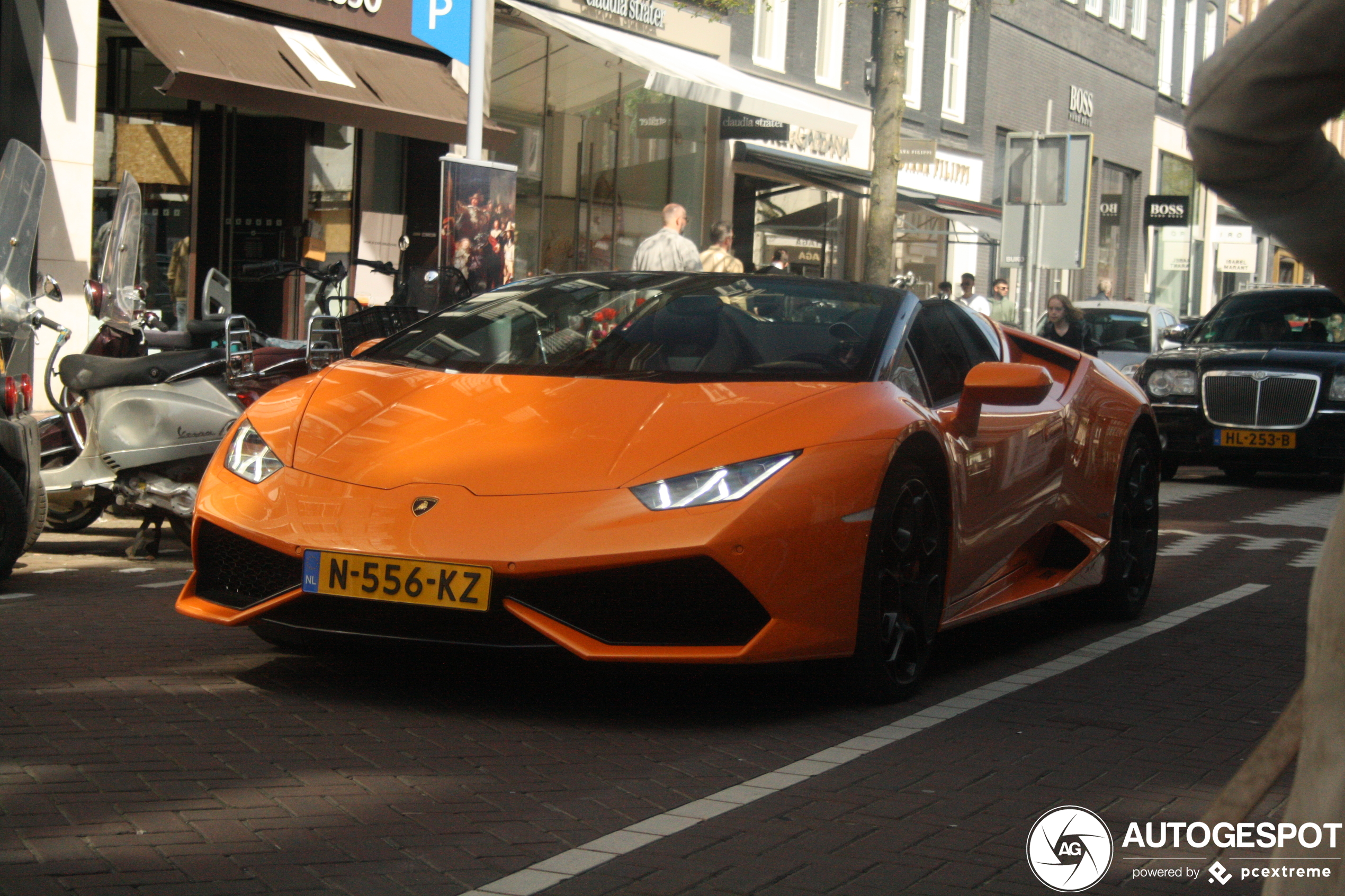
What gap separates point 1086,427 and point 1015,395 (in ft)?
4.21

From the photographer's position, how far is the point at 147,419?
7.57 m

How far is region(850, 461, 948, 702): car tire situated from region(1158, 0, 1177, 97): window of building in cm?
4303

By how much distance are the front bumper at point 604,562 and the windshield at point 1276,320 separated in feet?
35.9

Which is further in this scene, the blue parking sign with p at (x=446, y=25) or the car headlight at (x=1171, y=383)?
the car headlight at (x=1171, y=383)

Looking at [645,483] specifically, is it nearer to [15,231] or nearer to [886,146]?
[15,231]

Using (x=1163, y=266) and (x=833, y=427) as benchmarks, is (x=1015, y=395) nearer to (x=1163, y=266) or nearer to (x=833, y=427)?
(x=833, y=427)

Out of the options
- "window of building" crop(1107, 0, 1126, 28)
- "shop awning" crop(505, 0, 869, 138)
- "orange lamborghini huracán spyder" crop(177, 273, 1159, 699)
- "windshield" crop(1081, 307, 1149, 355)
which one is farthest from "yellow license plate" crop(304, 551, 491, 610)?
"window of building" crop(1107, 0, 1126, 28)

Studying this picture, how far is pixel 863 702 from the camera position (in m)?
5.09

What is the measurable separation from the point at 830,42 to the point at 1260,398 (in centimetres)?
1567

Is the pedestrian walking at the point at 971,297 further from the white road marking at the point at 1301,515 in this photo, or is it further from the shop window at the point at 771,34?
the white road marking at the point at 1301,515

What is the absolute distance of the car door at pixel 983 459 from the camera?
556 cm

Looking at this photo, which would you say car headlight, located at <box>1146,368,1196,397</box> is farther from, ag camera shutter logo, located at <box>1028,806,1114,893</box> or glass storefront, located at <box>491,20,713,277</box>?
ag camera shutter logo, located at <box>1028,806,1114,893</box>

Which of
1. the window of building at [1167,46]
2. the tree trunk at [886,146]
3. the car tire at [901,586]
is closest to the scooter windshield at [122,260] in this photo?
the car tire at [901,586]

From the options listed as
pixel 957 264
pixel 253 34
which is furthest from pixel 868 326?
pixel 957 264
